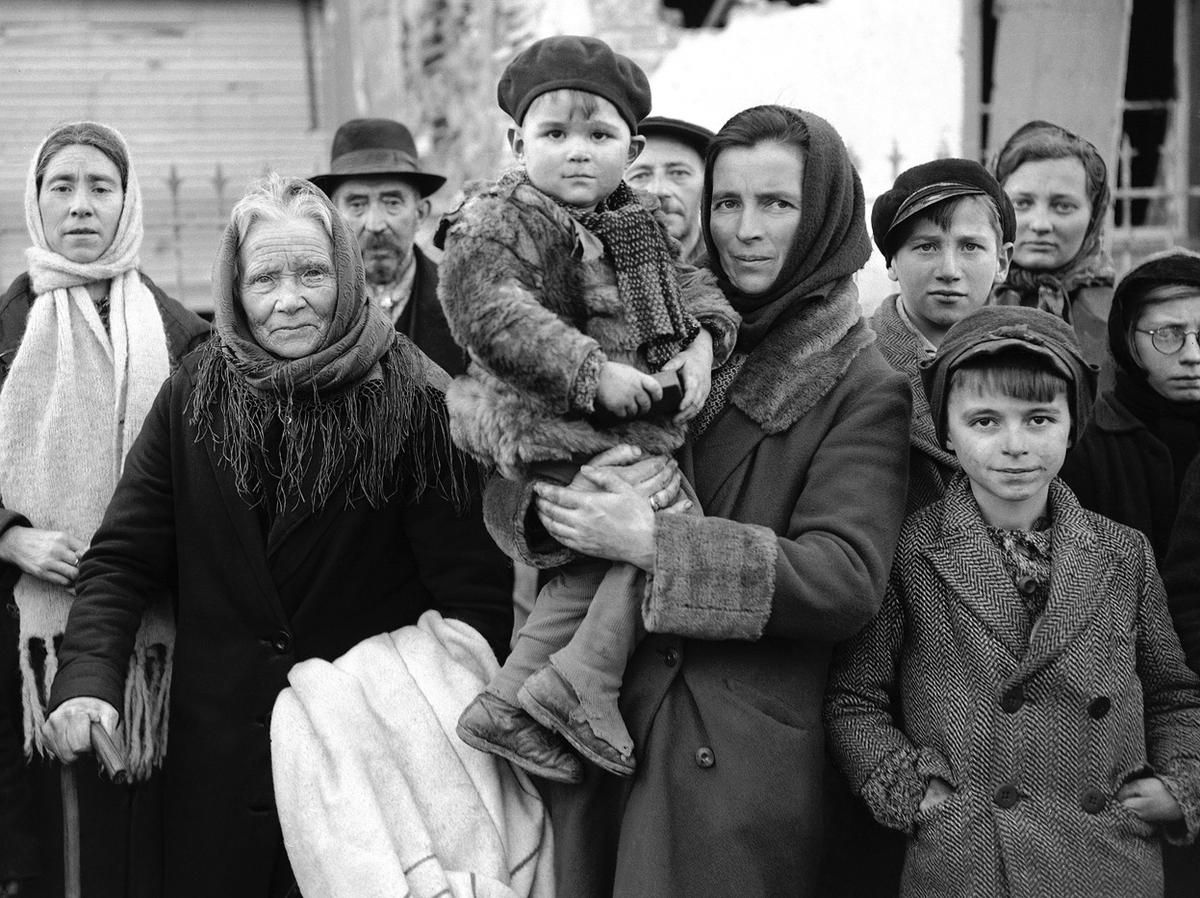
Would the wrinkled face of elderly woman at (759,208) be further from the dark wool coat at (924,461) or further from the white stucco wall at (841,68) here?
the white stucco wall at (841,68)

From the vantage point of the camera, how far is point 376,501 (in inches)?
113

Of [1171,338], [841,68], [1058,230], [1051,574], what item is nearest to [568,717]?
[1051,574]

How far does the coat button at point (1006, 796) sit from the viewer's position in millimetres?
2496

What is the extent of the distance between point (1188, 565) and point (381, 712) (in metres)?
1.64

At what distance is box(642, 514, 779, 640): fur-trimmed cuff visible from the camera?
243cm

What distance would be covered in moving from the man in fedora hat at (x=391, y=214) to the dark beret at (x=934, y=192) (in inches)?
59.3

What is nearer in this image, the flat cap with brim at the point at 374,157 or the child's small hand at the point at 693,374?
the child's small hand at the point at 693,374

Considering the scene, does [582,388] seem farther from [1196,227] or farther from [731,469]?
[1196,227]

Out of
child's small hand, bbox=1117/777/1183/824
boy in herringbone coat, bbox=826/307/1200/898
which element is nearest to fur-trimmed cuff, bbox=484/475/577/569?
boy in herringbone coat, bbox=826/307/1200/898

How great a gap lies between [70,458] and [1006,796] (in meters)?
2.25

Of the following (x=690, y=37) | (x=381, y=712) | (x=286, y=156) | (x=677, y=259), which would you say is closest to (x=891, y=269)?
(x=677, y=259)

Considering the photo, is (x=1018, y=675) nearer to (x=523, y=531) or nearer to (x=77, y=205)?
(x=523, y=531)

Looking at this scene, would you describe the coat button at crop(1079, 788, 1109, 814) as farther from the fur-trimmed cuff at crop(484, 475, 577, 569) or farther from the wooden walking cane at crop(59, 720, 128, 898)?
the wooden walking cane at crop(59, 720, 128, 898)

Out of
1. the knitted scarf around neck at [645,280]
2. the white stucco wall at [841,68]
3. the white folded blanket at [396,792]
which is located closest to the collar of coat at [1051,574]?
the knitted scarf around neck at [645,280]
